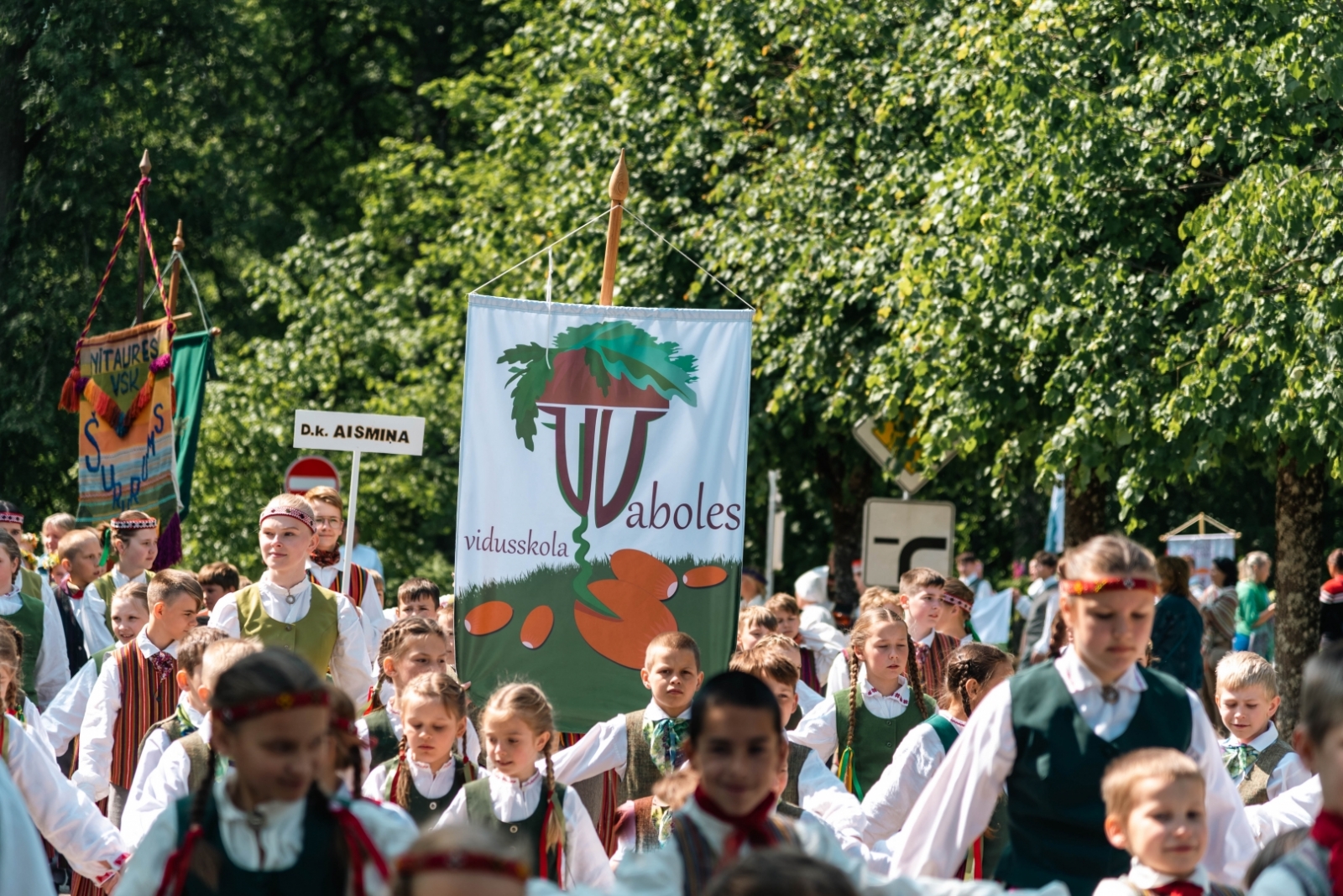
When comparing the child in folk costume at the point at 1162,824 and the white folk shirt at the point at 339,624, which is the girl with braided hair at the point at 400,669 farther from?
the child in folk costume at the point at 1162,824

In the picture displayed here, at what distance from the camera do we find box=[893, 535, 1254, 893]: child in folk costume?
4070 mm

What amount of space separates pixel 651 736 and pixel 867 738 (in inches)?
53.5

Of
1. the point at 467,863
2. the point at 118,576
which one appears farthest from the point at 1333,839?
the point at 118,576

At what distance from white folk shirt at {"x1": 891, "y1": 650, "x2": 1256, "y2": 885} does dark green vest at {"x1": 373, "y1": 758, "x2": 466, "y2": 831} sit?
6.27ft

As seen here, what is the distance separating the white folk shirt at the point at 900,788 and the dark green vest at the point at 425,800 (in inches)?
51.2

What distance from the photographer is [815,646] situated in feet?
34.1

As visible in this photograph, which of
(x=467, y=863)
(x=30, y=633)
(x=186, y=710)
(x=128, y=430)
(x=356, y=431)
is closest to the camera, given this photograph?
(x=467, y=863)

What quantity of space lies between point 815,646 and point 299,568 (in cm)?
380

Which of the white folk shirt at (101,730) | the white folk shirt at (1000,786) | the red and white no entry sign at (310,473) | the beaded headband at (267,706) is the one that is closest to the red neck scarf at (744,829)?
the white folk shirt at (1000,786)

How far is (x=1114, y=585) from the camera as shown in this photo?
4082 millimetres

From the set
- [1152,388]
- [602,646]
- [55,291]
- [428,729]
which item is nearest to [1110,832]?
[428,729]

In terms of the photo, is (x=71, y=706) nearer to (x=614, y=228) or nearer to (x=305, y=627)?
(x=305, y=627)

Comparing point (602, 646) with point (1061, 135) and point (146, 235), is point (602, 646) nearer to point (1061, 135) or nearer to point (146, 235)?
point (1061, 135)

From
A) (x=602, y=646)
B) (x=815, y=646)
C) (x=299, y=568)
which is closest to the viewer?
(x=602, y=646)
